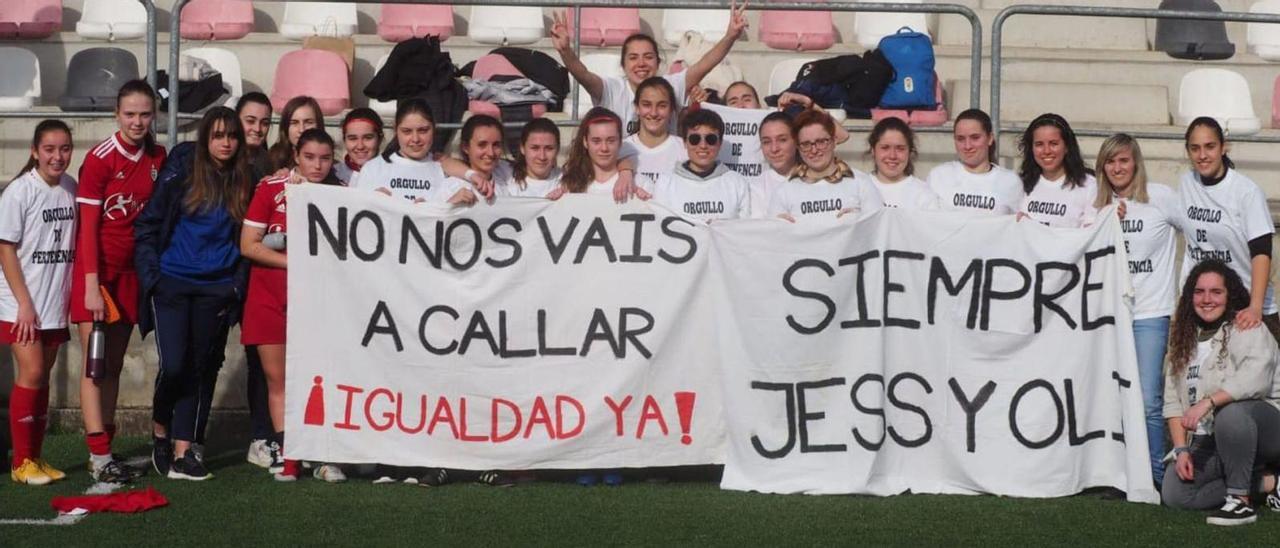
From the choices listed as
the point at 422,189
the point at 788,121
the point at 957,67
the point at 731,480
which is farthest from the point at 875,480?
the point at 957,67

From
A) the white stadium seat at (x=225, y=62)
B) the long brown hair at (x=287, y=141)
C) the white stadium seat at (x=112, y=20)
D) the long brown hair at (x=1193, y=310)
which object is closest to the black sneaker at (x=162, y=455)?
the long brown hair at (x=287, y=141)

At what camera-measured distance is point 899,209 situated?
8.41 m

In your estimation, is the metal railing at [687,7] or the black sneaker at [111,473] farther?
the metal railing at [687,7]

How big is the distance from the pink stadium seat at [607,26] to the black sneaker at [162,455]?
577 cm

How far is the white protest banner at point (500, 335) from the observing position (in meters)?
8.51

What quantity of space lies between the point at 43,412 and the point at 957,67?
724cm

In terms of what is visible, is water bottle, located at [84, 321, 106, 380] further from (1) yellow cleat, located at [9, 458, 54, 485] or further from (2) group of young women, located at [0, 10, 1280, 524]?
(1) yellow cleat, located at [9, 458, 54, 485]

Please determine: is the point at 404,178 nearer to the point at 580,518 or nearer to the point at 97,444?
the point at 97,444

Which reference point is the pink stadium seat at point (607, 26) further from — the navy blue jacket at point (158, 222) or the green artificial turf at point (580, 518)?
the green artificial turf at point (580, 518)

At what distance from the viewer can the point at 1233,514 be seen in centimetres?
778

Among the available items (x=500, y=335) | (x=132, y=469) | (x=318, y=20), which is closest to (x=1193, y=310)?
(x=500, y=335)

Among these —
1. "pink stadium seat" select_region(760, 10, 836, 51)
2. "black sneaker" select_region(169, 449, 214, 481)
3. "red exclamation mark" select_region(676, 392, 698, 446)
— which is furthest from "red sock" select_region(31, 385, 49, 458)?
"pink stadium seat" select_region(760, 10, 836, 51)

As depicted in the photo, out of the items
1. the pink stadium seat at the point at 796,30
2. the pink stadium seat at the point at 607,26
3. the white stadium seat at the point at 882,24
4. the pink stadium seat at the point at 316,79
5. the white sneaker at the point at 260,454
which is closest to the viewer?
the white sneaker at the point at 260,454

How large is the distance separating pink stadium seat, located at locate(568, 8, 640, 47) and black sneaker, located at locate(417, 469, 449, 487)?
227 inches
